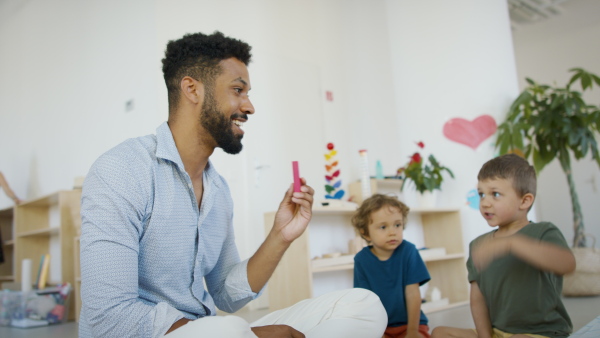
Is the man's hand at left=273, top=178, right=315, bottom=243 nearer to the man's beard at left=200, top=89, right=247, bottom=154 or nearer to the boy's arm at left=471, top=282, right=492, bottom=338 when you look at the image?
the man's beard at left=200, top=89, right=247, bottom=154

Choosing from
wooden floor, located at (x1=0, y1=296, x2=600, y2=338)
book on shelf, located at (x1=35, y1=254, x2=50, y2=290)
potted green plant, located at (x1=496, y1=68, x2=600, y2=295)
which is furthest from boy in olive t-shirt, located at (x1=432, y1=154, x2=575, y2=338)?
book on shelf, located at (x1=35, y1=254, x2=50, y2=290)

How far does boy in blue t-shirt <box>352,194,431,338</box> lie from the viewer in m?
1.93

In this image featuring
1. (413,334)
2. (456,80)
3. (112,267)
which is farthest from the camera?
(456,80)

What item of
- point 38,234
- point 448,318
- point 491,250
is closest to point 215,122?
point 491,250

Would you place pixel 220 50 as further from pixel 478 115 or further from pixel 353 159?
pixel 478 115

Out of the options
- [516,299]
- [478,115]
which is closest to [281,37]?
[478,115]

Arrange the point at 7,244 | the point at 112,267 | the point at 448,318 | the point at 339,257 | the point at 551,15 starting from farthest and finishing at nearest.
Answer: the point at 551,15
the point at 7,244
the point at 339,257
the point at 448,318
the point at 112,267

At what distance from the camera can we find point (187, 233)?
125 centimetres

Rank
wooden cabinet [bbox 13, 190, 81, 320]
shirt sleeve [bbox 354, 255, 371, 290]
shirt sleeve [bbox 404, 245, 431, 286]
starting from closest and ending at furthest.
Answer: shirt sleeve [bbox 404, 245, 431, 286] → shirt sleeve [bbox 354, 255, 371, 290] → wooden cabinet [bbox 13, 190, 81, 320]

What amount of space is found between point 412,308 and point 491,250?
26.3 inches

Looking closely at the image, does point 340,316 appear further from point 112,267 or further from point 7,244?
point 7,244

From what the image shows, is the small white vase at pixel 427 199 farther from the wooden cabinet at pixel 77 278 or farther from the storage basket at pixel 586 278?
the wooden cabinet at pixel 77 278

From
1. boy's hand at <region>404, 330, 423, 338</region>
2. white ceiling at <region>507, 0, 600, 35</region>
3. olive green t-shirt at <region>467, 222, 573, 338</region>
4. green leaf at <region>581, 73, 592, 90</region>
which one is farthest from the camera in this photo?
white ceiling at <region>507, 0, 600, 35</region>

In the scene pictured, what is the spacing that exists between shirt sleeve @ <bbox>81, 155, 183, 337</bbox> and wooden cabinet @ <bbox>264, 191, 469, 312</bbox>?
1873 millimetres
